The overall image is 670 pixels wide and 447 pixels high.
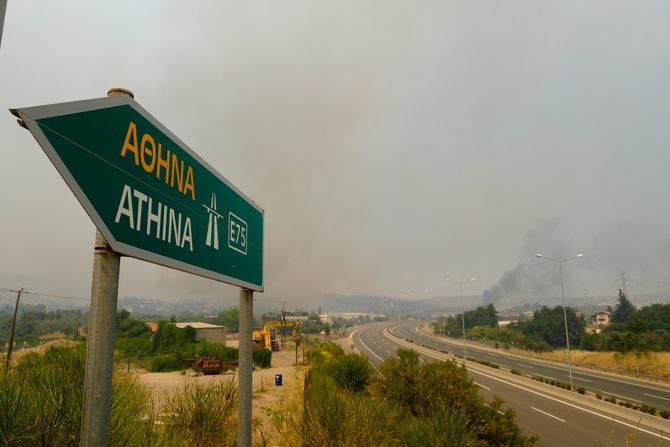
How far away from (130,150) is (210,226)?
92cm

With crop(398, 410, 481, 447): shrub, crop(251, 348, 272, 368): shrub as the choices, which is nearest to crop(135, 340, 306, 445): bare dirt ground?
crop(251, 348, 272, 368): shrub

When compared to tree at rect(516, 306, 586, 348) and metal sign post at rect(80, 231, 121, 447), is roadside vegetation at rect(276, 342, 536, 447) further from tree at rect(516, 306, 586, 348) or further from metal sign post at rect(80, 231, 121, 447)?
tree at rect(516, 306, 586, 348)

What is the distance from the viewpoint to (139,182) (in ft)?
6.05

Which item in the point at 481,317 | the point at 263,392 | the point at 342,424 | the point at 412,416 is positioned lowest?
the point at 481,317

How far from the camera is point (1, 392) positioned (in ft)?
13.2

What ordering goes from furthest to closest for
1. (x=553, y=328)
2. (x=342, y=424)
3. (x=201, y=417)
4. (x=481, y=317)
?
(x=481, y=317)
(x=553, y=328)
(x=342, y=424)
(x=201, y=417)

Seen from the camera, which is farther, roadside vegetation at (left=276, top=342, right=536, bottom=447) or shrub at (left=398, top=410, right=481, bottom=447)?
roadside vegetation at (left=276, top=342, right=536, bottom=447)

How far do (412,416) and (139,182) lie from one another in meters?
11.9

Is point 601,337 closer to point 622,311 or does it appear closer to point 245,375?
point 622,311

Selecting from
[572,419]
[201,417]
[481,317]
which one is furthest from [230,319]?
[201,417]

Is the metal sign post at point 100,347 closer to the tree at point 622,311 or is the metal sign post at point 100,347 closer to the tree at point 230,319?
the tree at point 622,311

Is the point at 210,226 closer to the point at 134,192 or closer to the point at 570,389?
the point at 134,192

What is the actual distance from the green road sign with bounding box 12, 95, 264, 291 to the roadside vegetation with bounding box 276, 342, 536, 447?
25.0 ft

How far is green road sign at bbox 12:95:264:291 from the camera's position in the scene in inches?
56.5
